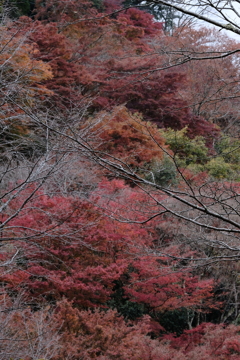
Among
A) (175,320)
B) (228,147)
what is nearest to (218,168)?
(175,320)

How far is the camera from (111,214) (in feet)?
17.4

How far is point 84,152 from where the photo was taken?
2326 millimetres

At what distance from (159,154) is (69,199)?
6.21m

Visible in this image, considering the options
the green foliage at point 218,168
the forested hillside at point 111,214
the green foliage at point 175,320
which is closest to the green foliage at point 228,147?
the forested hillside at point 111,214

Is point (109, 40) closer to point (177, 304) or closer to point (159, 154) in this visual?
point (159, 154)

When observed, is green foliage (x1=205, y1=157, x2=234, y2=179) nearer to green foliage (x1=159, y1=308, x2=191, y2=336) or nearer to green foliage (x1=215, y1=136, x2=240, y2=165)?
green foliage (x1=159, y1=308, x2=191, y2=336)

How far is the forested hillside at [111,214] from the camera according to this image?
2.93m

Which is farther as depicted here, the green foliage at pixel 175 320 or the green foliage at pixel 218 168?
the green foliage at pixel 218 168

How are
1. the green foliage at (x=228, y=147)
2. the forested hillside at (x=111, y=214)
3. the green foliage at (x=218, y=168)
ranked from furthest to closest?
the green foliage at (x=218, y=168) → the forested hillside at (x=111, y=214) → the green foliage at (x=228, y=147)

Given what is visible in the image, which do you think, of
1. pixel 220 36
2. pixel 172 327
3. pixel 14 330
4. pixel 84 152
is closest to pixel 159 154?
pixel 172 327

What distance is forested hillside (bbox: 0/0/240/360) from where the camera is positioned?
2932 mm

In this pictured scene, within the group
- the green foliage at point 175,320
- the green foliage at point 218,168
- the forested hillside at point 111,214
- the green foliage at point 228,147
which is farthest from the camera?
the green foliage at point 218,168

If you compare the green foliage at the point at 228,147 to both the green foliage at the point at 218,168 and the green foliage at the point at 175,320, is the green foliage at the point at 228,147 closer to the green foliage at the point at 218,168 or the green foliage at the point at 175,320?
the green foliage at the point at 175,320

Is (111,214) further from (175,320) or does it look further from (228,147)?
(175,320)
